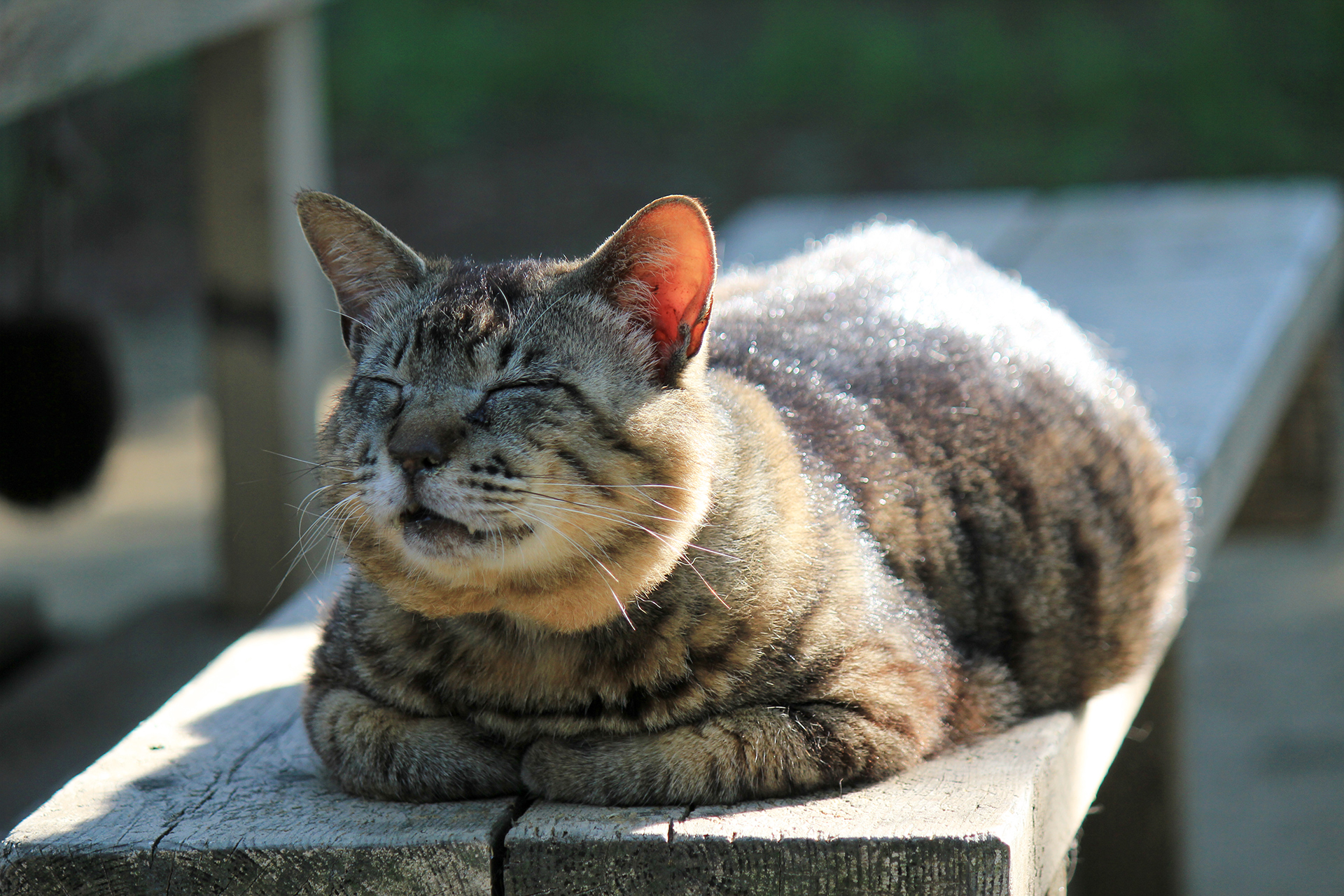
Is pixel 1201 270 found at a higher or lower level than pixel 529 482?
lower

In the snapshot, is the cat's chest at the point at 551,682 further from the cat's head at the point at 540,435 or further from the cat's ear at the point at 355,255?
the cat's ear at the point at 355,255

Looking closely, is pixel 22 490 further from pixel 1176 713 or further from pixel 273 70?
pixel 1176 713

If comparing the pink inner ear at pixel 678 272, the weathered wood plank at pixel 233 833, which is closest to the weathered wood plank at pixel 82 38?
the weathered wood plank at pixel 233 833

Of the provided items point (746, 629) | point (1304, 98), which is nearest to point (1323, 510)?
point (1304, 98)

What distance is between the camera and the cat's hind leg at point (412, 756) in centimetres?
188

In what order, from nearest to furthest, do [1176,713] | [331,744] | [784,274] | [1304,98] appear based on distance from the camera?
[331,744] < [784,274] < [1176,713] < [1304,98]

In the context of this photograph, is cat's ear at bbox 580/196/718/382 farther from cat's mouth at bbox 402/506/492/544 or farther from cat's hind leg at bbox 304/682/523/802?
cat's hind leg at bbox 304/682/523/802

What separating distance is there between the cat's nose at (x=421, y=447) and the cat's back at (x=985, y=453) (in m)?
0.61

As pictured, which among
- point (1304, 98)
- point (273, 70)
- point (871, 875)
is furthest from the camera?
point (1304, 98)

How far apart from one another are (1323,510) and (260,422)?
13.3ft

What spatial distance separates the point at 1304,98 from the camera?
8.17m

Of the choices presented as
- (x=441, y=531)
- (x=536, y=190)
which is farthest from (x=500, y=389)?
(x=536, y=190)

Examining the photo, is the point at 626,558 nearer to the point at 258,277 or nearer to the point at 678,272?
the point at 678,272

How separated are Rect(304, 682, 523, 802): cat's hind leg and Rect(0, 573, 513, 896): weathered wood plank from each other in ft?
0.07
